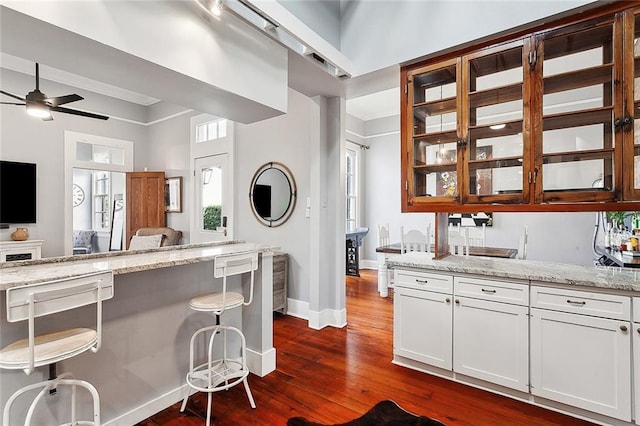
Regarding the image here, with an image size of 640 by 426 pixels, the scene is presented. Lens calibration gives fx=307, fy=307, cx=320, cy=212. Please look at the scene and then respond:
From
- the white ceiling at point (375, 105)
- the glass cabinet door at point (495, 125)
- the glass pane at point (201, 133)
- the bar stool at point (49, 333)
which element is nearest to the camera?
the bar stool at point (49, 333)

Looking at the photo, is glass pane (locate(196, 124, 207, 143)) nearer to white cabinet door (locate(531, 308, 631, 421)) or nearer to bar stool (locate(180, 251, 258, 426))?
bar stool (locate(180, 251, 258, 426))

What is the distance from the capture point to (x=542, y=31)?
2164mm

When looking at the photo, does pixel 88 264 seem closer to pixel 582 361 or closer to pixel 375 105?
pixel 582 361

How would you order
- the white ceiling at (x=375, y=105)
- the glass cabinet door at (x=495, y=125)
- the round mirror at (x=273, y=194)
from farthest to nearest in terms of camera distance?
the white ceiling at (x=375, y=105)
the round mirror at (x=273, y=194)
the glass cabinet door at (x=495, y=125)

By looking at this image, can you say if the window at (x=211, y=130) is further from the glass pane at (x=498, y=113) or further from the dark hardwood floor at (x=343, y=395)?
the glass pane at (x=498, y=113)

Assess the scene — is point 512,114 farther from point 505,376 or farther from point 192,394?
point 192,394

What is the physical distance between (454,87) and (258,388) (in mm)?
2840

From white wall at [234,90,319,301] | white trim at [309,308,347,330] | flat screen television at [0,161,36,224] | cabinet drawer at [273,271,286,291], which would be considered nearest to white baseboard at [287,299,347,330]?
white trim at [309,308,347,330]

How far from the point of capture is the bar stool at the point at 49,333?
121 centimetres

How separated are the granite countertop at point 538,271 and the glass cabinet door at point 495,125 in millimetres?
508

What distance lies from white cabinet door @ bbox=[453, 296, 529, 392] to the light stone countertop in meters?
1.90

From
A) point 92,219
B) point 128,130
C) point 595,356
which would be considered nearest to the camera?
point 595,356

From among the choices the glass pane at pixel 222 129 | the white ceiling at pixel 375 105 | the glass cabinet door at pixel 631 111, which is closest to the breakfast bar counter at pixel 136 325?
the glass cabinet door at pixel 631 111

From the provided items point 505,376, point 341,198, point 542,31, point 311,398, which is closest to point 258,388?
point 311,398
